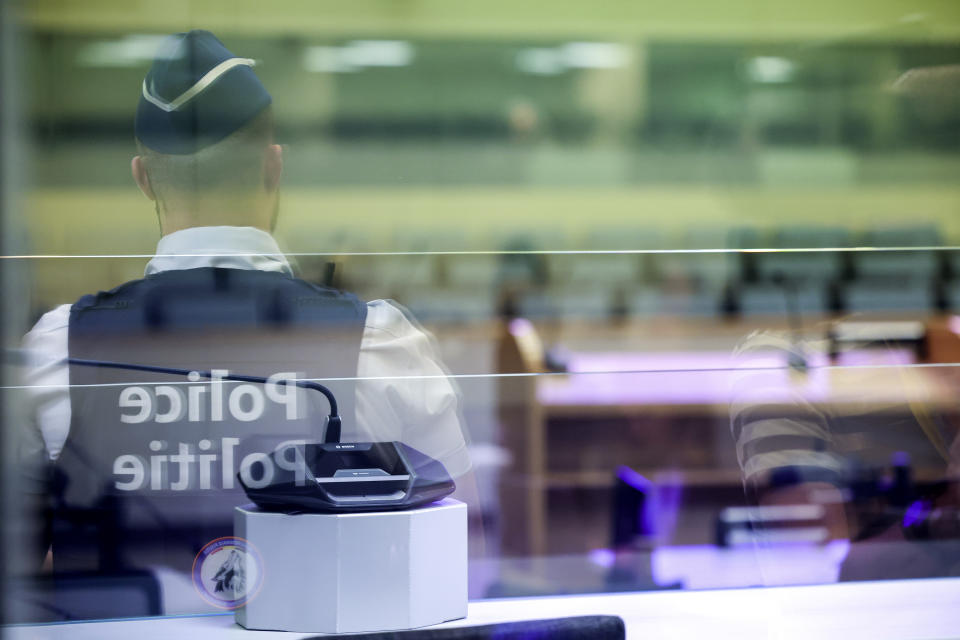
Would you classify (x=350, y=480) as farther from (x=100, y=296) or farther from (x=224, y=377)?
(x=100, y=296)

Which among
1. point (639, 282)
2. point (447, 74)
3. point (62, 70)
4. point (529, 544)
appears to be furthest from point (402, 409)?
point (529, 544)

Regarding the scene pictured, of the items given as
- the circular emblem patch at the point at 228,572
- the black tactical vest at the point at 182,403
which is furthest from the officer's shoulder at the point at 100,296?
the circular emblem patch at the point at 228,572

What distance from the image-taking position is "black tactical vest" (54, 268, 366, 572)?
0.71 meters

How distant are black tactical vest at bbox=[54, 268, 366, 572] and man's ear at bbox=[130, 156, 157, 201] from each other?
8 centimetres

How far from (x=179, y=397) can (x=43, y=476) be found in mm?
120

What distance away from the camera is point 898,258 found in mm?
1881

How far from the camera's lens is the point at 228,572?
26.0 inches

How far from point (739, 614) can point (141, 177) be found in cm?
70

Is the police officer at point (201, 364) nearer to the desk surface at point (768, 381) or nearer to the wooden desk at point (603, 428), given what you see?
the desk surface at point (768, 381)

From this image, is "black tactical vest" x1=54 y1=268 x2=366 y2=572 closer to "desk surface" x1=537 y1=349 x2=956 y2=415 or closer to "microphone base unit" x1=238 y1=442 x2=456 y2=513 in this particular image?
"microphone base unit" x1=238 y1=442 x2=456 y2=513

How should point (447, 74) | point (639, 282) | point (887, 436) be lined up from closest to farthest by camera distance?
point (887, 436) → point (447, 74) → point (639, 282)

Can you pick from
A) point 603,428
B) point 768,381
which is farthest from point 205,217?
point 603,428

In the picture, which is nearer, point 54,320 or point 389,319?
point 54,320

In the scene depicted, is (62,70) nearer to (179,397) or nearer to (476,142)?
(179,397)
